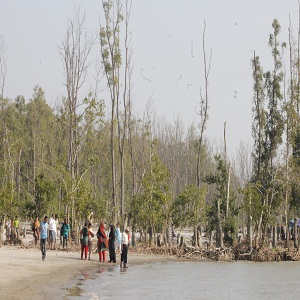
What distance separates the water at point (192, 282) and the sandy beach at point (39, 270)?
2.02 ft

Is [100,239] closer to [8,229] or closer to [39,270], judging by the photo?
[39,270]

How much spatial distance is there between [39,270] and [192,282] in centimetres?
603

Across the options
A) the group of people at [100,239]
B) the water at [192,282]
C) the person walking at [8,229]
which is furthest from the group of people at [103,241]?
the person walking at [8,229]

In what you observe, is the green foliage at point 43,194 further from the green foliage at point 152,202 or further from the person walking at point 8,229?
the green foliage at point 152,202

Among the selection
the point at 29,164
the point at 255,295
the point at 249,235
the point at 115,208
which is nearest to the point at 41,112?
the point at 29,164

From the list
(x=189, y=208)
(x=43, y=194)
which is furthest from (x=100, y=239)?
(x=189, y=208)

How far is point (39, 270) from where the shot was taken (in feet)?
87.1

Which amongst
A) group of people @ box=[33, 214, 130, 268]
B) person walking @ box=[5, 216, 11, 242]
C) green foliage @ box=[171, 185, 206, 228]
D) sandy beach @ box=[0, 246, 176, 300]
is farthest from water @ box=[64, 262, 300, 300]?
person walking @ box=[5, 216, 11, 242]

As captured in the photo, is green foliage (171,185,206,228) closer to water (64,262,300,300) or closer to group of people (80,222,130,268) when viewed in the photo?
water (64,262,300,300)

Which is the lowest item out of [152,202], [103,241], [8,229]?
[103,241]

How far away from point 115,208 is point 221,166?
26.6 feet

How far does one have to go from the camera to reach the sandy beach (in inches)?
803

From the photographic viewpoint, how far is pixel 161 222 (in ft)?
134

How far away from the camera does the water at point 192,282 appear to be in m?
23.9
